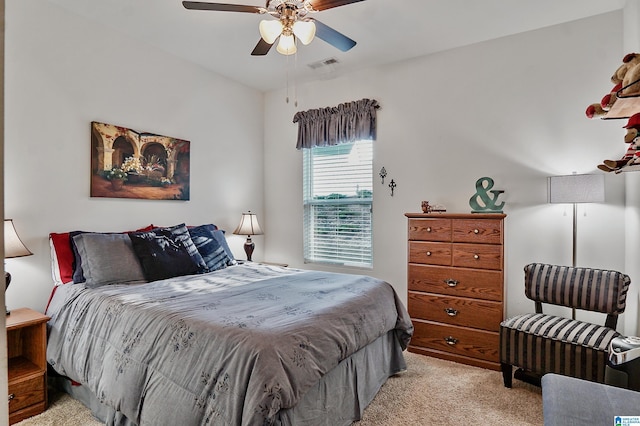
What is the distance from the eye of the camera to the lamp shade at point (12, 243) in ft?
7.15

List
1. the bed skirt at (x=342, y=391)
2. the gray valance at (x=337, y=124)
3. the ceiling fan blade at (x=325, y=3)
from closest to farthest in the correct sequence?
the bed skirt at (x=342, y=391)
the ceiling fan blade at (x=325, y=3)
the gray valance at (x=337, y=124)

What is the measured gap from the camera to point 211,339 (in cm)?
158

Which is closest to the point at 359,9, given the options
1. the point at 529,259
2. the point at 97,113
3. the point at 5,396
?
the point at 97,113

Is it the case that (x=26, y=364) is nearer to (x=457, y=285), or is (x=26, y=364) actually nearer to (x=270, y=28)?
(x=270, y=28)

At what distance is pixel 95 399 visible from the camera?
82.2 inches

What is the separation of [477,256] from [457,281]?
0.27 meters

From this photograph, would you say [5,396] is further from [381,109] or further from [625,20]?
[625,20]

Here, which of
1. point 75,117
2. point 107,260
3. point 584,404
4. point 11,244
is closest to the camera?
point 584,404

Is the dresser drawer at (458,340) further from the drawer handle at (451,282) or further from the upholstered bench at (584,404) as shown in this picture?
the upholstered bench at (584,404)

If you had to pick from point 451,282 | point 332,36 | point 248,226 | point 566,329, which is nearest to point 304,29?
point 332,36

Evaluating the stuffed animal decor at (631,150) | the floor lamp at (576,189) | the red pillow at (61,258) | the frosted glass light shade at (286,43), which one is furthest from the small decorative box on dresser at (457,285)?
the red pillow at (61,258)

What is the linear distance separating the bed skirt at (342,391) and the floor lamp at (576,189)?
5.07ft

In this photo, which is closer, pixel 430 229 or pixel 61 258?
pixel 61 258

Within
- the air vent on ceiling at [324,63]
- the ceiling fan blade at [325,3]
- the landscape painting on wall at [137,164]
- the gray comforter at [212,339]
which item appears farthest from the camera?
the air vent on ceiling at [324,63]
